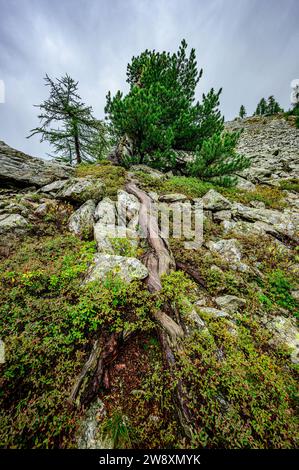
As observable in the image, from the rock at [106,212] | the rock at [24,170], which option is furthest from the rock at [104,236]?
the rock at [24,170]

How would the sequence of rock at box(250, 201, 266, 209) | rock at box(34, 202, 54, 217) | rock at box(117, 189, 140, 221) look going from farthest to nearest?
rock at box(250, 201, 266, 209)
rock at box(117, 189, 140, 221)
rock at box(34, 202, 54, 217)

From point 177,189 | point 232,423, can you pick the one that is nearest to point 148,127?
point 177,189

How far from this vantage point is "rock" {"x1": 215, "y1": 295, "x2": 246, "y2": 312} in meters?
3.49

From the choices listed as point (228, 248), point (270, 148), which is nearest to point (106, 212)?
point (228, 248)

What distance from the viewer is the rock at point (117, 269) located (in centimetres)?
Answer: 337

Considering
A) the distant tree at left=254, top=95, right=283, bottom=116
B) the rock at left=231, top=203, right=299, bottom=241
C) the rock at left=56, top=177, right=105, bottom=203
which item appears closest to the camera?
the rock at left=231, top=203, right=299, bottom=241

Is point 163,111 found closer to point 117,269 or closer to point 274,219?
point 274,219

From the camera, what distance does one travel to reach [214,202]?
23.5ft

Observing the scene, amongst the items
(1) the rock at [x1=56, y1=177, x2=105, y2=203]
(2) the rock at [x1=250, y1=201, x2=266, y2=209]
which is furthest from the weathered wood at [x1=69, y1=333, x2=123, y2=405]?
(2) the rock at [x1=250, y1=201, x2=266, y2=209]

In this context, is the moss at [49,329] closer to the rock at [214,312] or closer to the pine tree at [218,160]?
the rock at [214,312]

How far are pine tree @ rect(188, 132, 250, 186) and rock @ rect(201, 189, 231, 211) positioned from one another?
8.44ft

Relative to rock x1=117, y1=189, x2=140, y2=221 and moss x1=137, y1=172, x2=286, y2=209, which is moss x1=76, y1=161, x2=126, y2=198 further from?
moss x1=137, y1=172, x2=286, y2=209

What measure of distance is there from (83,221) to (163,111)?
8.26 metres
